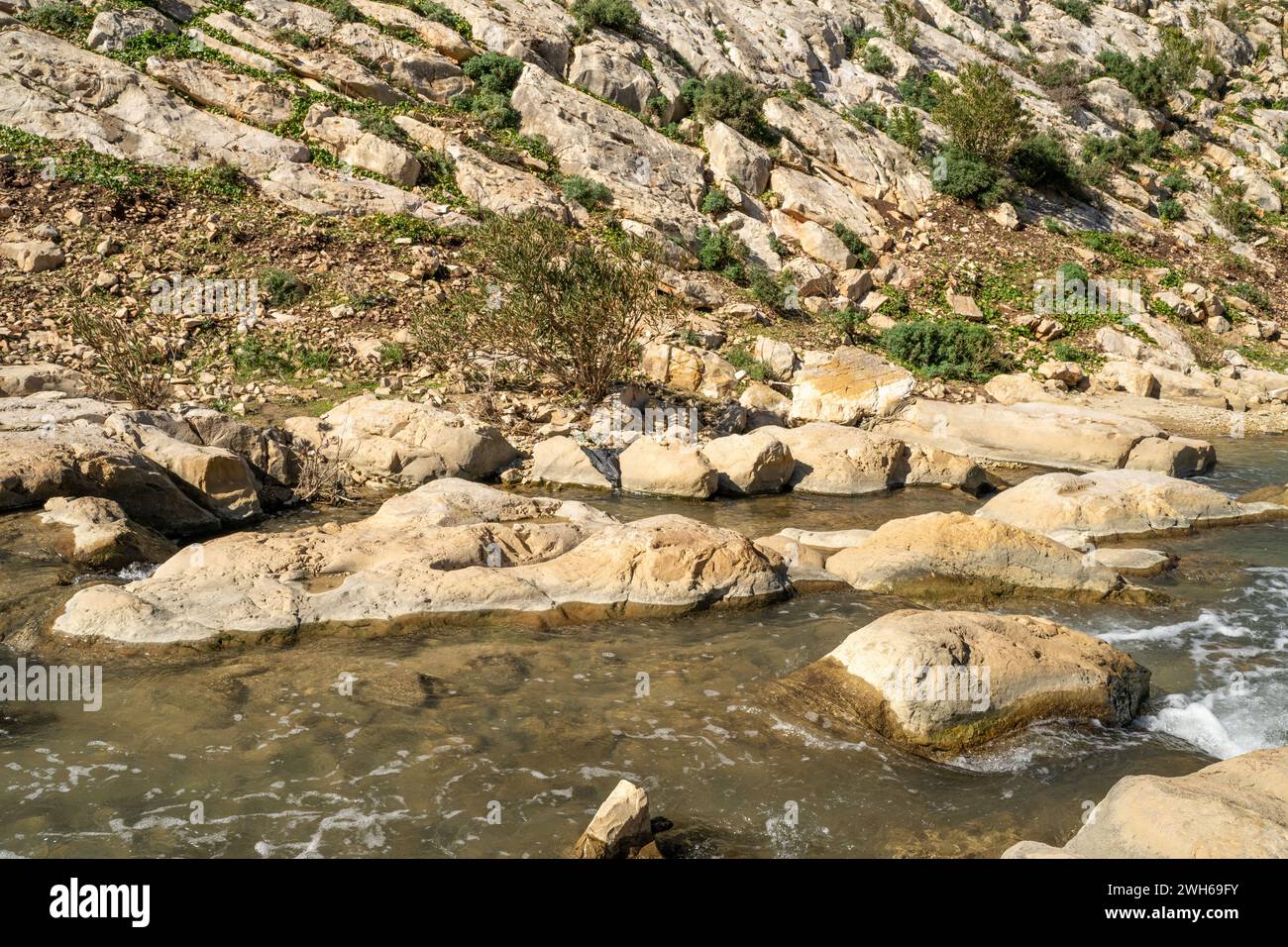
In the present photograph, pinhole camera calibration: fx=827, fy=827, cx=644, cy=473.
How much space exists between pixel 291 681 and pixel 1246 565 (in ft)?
38.9

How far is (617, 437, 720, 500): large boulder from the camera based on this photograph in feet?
44.5

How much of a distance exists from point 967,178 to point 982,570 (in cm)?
2385

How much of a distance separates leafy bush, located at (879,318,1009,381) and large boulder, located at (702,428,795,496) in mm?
8864

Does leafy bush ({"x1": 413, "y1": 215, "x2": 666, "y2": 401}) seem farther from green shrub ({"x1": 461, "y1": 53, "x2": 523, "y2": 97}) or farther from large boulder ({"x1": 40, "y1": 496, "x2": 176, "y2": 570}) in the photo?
green shrub ({"x1": 461, "y1": 53, "x2": 523, "y2": 97})

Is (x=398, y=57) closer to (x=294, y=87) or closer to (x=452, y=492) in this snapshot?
(x=294, y=87)

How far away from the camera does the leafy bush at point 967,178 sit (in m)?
29.2

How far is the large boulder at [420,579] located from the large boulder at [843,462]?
4776mm

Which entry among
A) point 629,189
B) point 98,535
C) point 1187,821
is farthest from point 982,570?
point 629,189

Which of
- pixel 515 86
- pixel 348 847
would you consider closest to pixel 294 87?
pixel 515 86

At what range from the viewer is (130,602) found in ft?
25.6

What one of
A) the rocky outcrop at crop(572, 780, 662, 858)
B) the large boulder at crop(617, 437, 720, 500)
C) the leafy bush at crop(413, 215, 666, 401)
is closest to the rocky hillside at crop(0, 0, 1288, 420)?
the leafy bush at crop(413, 215, 666, 401)

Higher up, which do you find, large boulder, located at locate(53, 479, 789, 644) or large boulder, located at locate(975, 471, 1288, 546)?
large boulder, located at locate(975, 471, 1288, 546)

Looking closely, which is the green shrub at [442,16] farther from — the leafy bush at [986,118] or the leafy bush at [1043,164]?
the leafy bush at [1043,164]

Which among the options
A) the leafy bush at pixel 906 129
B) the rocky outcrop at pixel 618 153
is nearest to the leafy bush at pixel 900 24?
the leafy bush at pixel 906 129
